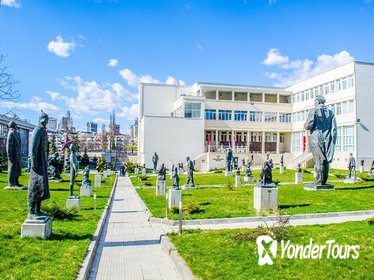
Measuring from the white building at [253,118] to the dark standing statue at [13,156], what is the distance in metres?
33.7

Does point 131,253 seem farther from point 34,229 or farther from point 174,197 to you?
point 174,197

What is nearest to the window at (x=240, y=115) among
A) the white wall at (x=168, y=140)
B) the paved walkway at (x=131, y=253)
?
the white wall at (x=168, y=140)

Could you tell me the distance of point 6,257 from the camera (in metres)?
7.76

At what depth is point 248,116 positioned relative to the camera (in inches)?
2453

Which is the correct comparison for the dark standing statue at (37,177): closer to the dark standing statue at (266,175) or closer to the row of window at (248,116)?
the dark standing statue at (266,175)

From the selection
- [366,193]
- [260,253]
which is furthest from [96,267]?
[366,193]

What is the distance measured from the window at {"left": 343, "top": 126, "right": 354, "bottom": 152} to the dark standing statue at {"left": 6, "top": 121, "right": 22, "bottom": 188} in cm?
4026

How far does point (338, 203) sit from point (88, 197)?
13.8 meters

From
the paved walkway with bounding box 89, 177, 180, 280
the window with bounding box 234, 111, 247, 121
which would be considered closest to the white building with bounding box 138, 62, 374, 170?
the window with bounding box 234, 111, 247, 121

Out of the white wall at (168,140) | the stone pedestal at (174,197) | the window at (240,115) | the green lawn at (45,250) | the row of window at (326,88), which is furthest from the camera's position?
the window at (240,115)

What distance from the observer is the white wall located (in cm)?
5688

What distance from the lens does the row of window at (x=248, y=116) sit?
60.5 metres

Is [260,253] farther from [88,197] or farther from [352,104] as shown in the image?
[352,104]

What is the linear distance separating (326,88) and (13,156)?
45127 millimetres
